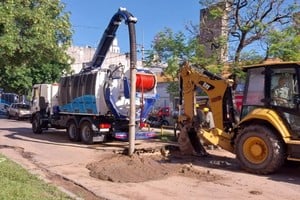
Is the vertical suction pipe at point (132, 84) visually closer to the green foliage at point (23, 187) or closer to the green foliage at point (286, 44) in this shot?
the green foliage at point (23, 187)

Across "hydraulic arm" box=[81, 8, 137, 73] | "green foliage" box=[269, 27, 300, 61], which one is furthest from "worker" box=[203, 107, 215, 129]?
"green foliage" box=[269, 27, 300, 61]

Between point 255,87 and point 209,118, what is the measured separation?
7.28ft

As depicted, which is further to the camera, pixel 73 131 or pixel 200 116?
pixel 73 131

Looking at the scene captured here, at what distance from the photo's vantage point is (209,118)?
1404cm

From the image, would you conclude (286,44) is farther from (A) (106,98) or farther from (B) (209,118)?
(A) (106,98)

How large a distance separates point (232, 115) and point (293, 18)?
24.9ft

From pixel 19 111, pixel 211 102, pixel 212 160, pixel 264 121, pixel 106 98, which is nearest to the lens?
pixel 264 121

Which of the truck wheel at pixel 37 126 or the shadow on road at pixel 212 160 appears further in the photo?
the truck wheel at pixel 37 126

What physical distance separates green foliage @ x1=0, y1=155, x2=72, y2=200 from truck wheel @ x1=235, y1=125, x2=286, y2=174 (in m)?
5.02

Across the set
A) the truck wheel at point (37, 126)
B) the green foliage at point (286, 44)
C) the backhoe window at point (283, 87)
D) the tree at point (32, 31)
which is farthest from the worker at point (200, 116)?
the truck wheel at point (37, 126)

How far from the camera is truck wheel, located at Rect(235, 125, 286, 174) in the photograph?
1126 centimetres

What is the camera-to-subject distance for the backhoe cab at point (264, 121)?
1127 cm

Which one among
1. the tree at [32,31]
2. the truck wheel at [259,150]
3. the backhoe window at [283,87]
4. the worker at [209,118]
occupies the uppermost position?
the tree at [32,31]

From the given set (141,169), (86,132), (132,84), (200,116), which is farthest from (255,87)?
(86,132)
